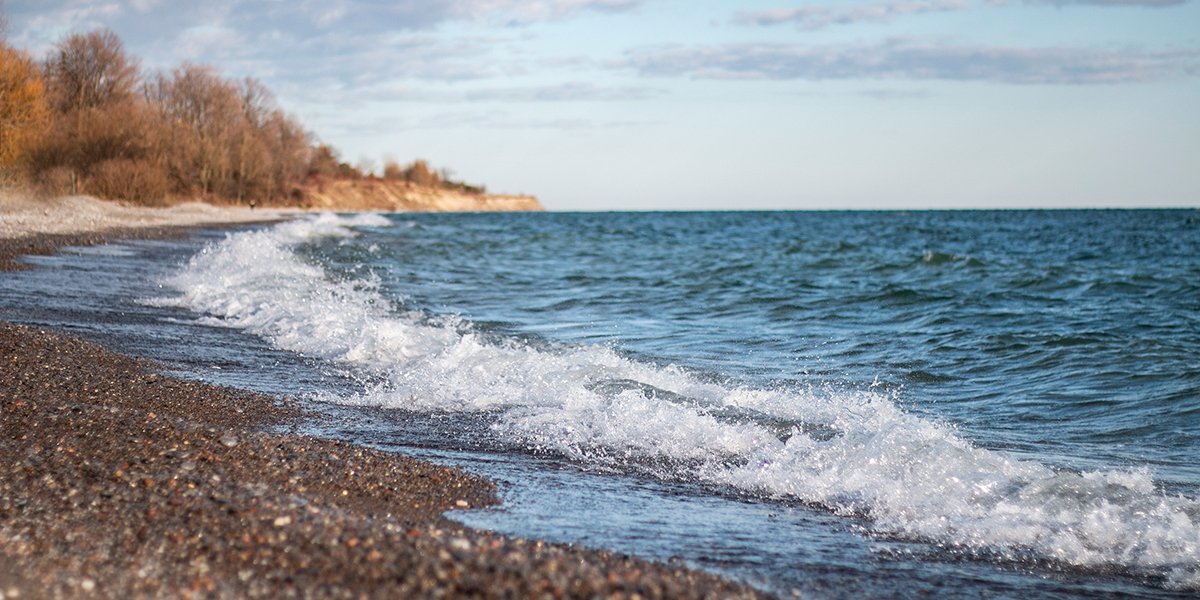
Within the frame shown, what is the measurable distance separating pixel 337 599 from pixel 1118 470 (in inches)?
216

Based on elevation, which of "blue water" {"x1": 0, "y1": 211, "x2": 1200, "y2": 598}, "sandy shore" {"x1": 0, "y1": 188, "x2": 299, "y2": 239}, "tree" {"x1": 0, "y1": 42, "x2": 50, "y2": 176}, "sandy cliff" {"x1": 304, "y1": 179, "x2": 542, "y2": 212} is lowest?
"blue water" {"x1": 0, "y1": 211, "x2": 1200, "y2": 598}

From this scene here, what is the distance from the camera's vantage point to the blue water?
5.46 m

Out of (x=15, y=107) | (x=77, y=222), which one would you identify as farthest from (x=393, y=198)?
(x=77, y=222)

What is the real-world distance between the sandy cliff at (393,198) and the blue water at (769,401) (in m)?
75.7

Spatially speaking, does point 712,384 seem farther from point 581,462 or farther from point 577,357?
point 581,462

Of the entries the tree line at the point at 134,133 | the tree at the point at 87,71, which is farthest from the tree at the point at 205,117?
the tree at the point at 87,71

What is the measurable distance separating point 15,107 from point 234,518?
39.4 m

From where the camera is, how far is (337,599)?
3893mm

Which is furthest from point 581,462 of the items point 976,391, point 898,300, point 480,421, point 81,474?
point 898,300

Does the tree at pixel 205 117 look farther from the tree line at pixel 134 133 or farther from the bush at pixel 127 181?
the bush at pixel 127 181

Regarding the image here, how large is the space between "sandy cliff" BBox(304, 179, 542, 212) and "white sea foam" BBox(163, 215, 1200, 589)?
81730mm

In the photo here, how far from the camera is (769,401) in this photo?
9.07m

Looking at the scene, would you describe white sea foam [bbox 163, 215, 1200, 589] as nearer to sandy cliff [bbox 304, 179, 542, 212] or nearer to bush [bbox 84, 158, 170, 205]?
bush [bbox 84, 158, 170, 205]

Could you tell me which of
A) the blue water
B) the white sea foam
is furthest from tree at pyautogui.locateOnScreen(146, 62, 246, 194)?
the white sea foam
